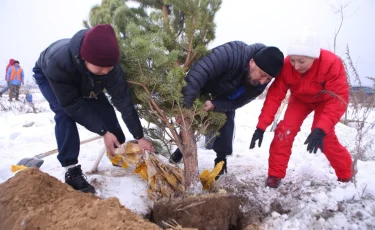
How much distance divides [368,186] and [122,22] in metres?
2.71

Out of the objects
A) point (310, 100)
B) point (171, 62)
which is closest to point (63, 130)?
point (171, 62)

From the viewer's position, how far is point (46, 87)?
2445 mm

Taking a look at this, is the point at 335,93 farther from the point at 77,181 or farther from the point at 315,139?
the point at 77,181

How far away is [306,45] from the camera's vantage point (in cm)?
227

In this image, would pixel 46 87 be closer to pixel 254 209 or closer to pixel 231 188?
pixel 231 188

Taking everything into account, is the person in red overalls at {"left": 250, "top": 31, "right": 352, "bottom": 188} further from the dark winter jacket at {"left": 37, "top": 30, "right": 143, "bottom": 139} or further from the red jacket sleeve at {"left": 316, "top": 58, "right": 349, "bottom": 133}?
the dark winter jacket at {"left": 37, "top": 30, "right": 143, "bottom": 139}

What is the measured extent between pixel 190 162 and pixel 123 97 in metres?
0.81

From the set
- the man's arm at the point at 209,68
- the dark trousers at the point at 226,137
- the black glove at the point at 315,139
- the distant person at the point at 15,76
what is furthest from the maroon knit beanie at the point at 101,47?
the distant person at the point at 15,76

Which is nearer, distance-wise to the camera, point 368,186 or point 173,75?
point 173,75

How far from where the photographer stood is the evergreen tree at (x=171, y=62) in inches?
88.5

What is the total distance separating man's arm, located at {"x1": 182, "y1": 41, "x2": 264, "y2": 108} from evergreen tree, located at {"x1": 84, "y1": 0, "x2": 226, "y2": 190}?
7 cm

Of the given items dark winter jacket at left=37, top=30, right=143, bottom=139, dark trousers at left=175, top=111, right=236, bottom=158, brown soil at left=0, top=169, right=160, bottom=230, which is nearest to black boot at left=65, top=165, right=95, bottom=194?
brown soil at left=0, top=169, right=160, bottom=230

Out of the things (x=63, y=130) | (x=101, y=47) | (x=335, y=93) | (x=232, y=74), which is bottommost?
(x=63, y=130)

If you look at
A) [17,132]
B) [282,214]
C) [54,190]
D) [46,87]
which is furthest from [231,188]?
[17,132]
